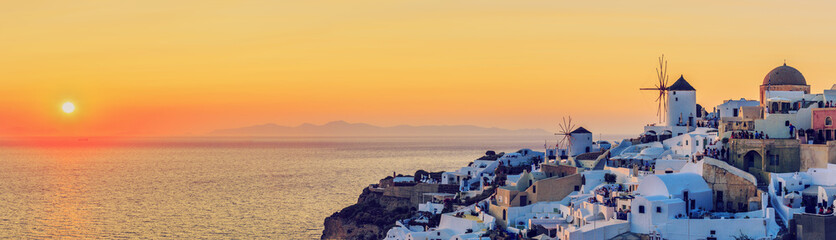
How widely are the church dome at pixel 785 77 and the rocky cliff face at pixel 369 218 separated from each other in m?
23.4

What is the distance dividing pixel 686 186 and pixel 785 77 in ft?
56.5

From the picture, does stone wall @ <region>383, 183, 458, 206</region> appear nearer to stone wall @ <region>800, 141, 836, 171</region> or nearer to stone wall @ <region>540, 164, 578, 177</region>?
stone wall @ <region>540, 164, 578, 177</region>

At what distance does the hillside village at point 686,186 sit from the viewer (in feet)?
126

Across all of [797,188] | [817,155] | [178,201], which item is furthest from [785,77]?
[178,201]

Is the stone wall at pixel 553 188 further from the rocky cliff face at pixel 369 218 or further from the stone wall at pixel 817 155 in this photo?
the stone wall at pixel 817 155

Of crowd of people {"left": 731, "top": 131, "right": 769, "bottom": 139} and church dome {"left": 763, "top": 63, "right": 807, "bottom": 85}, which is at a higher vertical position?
church dome {"left": 763, "top": 63, "right": 807, "bottom": 85}

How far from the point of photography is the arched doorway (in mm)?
44812

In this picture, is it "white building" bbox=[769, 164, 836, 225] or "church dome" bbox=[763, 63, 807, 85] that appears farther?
"church dome" bbox=[763, 63, 807, 85]

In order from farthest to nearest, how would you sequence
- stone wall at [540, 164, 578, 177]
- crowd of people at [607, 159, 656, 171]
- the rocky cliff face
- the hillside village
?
the rocky cliff face < stone wall at [540, 164, 578, 177] < crowd of people at [607, 159, 656, 171] < the hillside village

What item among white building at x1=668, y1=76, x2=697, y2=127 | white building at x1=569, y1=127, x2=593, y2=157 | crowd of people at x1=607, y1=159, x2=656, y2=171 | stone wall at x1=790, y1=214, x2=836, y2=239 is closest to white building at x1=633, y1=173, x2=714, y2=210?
stone wall at x1=790, y1=214, x2=836, y2=239

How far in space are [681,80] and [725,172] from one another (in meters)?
19.8

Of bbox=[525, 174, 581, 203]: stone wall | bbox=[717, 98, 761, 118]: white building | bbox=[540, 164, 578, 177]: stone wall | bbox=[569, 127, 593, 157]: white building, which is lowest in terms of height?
bbox=[525, 174, 581, 203]: stone wall

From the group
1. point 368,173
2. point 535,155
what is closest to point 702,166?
point 535,155

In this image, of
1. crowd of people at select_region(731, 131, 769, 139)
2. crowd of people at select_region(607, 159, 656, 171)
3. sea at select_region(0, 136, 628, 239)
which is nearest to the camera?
crowd of people at select_region(731, 131, 769, 139)
